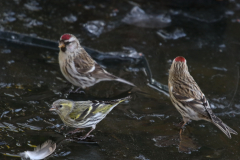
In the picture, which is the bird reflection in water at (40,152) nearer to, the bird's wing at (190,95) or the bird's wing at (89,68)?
the bird's wing at (89,68)

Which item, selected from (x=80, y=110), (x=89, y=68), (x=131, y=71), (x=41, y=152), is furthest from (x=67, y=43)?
(x=41, y=152)

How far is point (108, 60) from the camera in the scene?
5.55 meters

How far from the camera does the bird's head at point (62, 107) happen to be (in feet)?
12.1

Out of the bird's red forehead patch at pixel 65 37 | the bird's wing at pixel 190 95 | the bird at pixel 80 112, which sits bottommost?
the bird at pixel 80 112

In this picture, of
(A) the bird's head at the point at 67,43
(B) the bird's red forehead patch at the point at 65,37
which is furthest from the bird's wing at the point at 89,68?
(B) the bird's red forehead patch at the point at 65,37

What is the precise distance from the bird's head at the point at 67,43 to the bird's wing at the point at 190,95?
66.2 inches

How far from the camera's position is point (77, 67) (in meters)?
4.88

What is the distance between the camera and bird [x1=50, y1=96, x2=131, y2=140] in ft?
12.2

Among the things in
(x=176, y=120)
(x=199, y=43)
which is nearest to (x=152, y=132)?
(x=176, y=120)

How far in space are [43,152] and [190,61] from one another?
10.8 feet

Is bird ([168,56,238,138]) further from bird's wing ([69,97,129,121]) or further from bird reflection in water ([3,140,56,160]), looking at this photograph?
bird reflection in water ([3,140,56,160])

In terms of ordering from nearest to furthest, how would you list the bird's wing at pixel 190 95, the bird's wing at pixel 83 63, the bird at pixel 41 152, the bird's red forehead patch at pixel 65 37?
the bird at pixel 41 152 → the bird's wing at pixel 190 95 → the bird's red forehead patch at pixel 65 37 → the bird's wing at pixel 83 63

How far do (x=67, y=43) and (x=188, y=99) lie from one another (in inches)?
78.9

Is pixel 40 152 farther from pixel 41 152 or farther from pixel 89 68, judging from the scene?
pixel 89 68
